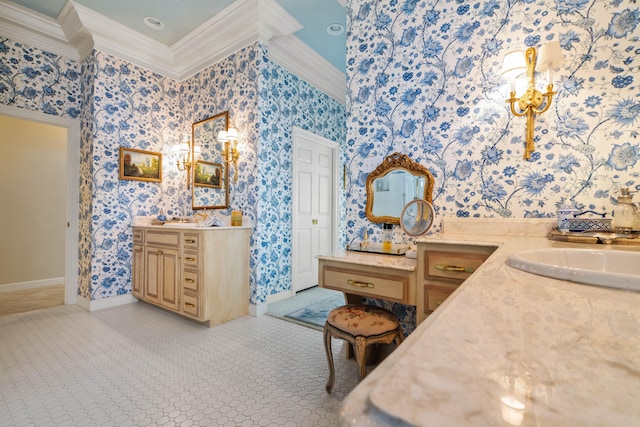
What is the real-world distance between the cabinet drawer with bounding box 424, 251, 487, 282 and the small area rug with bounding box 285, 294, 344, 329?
1492mm

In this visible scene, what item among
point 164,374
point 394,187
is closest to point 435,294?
point 394,187

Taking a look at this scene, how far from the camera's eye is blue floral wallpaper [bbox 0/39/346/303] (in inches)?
120

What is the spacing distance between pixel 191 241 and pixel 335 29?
2726 mm

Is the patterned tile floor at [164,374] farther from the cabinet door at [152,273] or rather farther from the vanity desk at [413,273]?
the vanity desk at [413,273]

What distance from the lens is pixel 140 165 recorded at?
11.5ft

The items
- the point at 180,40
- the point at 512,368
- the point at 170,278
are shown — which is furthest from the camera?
the point at 180,40

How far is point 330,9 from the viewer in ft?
9.35

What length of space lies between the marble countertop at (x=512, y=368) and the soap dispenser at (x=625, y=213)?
A: 133cm

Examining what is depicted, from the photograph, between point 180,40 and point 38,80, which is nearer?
point 38,80

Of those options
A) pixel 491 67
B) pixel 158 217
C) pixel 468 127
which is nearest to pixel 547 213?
pixel 468 127

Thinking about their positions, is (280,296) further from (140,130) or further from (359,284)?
(140,130)

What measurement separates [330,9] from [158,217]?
303 centimetres

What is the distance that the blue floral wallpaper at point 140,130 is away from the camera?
3049 millimetres

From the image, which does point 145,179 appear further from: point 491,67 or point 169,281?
point 491,67
